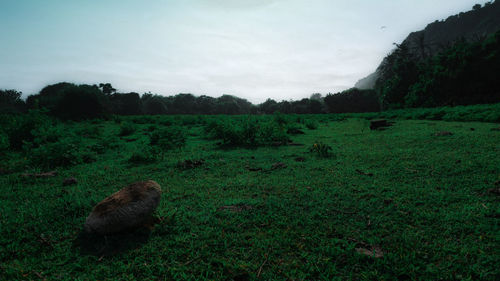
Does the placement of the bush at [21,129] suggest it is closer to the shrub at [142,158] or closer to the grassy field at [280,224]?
the grassy field at [280,224]

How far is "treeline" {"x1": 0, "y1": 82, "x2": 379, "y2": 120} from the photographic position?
→ 21.0 meters

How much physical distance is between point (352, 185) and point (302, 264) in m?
2.24

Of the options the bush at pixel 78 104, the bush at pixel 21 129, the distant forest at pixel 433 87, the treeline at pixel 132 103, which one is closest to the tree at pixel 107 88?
the treeline at pixel 132 103

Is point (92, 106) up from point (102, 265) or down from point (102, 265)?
up

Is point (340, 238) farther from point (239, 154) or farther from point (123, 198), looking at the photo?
point (239, 154)

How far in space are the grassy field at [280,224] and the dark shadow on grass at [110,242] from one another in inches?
0.5

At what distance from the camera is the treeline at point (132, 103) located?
21.0 m

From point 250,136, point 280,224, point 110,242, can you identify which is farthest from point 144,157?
point 280,224

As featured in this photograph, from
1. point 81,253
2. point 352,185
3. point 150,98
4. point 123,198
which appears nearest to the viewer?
point 81,253

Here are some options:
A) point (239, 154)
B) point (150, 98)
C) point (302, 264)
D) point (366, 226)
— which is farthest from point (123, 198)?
point (150, 98)

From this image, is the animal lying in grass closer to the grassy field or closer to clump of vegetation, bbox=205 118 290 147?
the grassy field

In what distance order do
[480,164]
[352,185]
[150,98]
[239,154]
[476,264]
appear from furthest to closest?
[150,98]
[239,154]
[480,164]
[352,185]
[476,264]

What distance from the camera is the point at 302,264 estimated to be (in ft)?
7.02

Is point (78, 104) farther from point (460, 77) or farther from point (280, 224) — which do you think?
point (460, 77)
